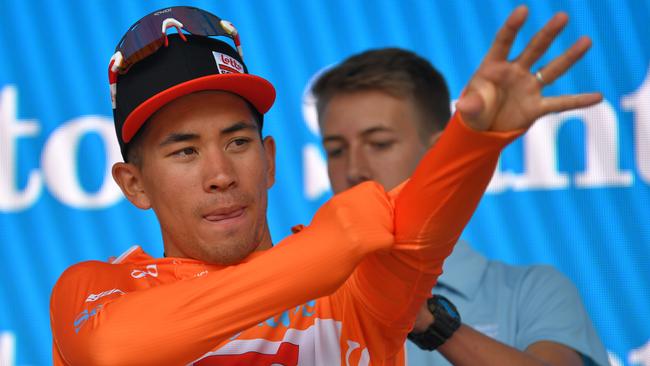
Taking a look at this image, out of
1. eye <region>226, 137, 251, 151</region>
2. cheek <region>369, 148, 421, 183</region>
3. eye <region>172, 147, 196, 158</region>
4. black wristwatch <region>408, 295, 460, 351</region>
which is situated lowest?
black wristwatch <region>408, 295, 460, 351</region>

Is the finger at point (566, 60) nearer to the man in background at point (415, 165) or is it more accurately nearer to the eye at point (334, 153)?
the man in background at point (415, 165)

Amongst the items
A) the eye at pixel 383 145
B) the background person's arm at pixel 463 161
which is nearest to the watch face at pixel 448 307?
the background person's arm at pixel 463 161

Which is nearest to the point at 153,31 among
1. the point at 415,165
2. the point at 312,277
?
the point at 312,277

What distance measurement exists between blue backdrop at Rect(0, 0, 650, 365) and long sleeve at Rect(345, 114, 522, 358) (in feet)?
4.14

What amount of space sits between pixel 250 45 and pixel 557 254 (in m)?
1.08

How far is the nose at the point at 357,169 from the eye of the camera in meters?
2.05

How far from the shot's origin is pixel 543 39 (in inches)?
40.7

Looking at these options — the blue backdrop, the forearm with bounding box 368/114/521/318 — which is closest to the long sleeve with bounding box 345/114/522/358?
the forearm with bounding box 368/114/521/318

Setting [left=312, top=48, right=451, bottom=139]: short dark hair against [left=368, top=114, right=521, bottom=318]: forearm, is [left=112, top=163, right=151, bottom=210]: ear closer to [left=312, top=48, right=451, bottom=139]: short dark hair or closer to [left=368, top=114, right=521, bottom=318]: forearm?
[left=368, top=114, right=521, bottom=318]: forearm

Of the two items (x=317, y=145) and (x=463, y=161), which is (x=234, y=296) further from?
(x=317, y=145)

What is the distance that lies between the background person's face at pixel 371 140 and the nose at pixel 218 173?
726 millimetres

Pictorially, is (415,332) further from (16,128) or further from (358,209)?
(16,128)

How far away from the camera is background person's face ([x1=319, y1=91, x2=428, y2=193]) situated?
2.06 m

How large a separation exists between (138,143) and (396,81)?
3.00 feet
